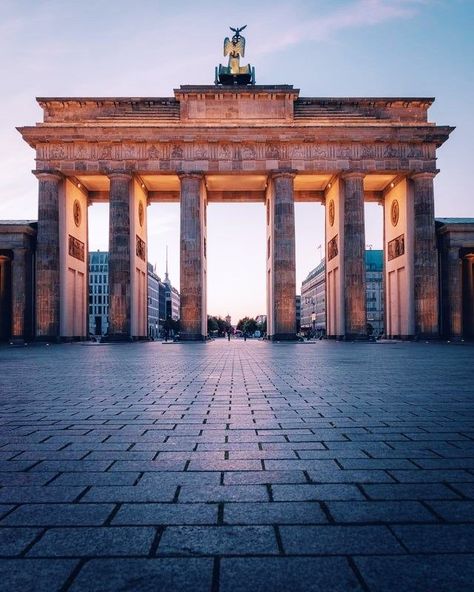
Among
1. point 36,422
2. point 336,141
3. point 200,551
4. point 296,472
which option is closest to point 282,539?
point 200,551

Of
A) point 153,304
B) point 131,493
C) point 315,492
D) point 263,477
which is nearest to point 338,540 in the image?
point 315,492

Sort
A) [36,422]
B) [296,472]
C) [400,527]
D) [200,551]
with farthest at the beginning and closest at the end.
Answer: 1. [36,422]
2. [296,472]
3. [400,527]
4. [200,551]

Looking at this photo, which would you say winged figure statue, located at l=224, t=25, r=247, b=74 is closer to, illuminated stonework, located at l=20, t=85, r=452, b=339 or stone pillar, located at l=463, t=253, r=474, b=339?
illuminated stonework, located at l=20, t=85, r=452, b=339

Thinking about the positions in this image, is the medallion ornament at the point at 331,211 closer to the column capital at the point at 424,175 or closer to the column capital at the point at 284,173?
the column capital at the point at 284,173

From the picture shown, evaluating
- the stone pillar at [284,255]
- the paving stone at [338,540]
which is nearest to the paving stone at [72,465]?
the paving stone at [338,540]

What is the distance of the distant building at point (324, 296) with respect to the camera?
118m

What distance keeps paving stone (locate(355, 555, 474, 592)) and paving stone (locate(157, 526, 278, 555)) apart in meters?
0.50

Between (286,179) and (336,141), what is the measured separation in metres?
5.03

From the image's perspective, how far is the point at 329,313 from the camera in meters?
48.9

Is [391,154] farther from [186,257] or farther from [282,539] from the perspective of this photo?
[282,539]

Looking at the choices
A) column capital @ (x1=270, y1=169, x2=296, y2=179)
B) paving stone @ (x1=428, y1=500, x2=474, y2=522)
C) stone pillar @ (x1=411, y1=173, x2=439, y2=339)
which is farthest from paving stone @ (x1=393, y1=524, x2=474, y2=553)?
column capital @ (x1=270, y1=169, x2=296, y2=179)

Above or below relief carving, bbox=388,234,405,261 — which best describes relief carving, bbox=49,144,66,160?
above

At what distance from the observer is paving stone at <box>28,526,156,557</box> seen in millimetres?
2709

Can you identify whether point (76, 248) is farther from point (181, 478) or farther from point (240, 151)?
point (181, 478)
